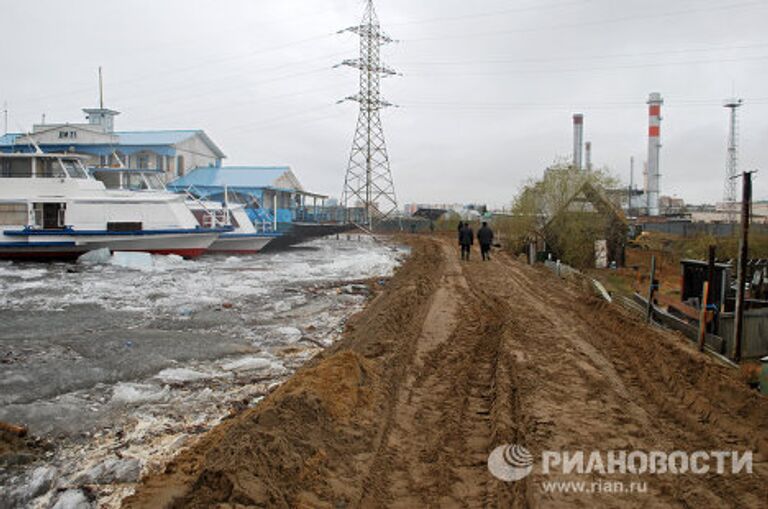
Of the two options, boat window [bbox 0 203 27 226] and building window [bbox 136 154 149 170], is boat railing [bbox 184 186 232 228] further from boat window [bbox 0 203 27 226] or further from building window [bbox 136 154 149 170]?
building window [bbox 136 154 149 170]

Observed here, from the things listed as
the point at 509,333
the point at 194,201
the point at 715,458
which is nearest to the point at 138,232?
the point at 194,201

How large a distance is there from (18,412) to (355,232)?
48.8 m

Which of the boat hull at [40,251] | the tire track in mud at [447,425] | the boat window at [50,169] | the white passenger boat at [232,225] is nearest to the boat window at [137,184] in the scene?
the white passenger boat at [232,225]

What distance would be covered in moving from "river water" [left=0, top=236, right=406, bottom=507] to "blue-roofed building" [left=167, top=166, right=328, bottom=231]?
2428cm

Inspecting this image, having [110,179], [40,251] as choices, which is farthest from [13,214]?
[110,179]

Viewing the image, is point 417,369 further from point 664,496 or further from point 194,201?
point 194,201

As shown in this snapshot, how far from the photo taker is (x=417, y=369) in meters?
7.27

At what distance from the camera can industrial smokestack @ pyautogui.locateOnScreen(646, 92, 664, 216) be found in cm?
6238

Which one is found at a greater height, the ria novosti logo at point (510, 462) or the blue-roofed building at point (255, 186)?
the blue-roofed building at point (255, 186)

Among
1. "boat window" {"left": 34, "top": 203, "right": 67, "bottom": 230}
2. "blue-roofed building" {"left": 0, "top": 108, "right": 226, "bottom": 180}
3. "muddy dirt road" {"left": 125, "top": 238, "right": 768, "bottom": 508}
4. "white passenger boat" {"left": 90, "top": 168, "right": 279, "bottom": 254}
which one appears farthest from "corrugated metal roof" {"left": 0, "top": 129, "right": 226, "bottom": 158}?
"muddy dirt road" {"left": 125, "top": 238, "right": 768, "bottom": 508}

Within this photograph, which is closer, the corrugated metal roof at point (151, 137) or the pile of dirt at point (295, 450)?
the pile of dirt at point (295, 450)

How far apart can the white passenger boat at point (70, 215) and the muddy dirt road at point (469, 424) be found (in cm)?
1781

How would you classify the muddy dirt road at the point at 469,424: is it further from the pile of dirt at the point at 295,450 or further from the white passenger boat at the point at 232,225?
the white passenger boat at the point at 232,225

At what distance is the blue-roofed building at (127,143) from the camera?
3975 centimetres
